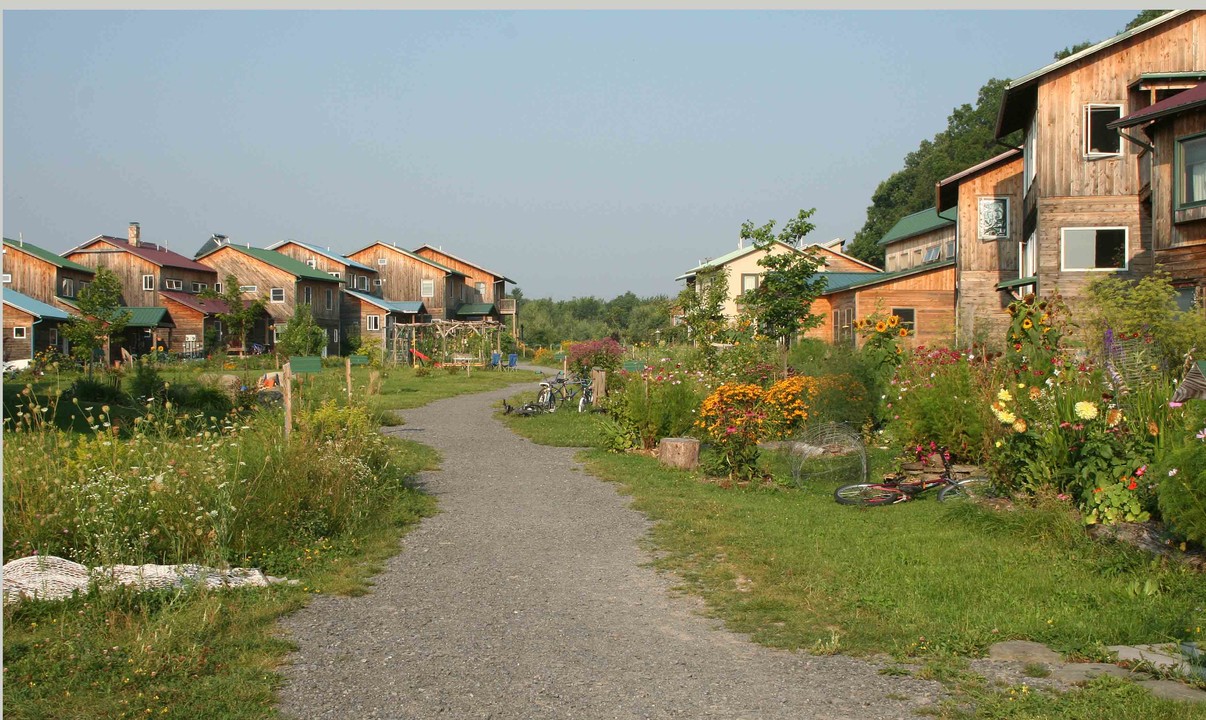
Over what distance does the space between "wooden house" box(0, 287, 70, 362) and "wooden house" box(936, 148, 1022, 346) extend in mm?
38415

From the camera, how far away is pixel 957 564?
7.68m

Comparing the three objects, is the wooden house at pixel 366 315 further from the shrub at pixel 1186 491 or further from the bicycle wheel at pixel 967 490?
the shrub at pixel 1186 491

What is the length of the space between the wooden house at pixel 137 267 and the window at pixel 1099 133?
4749 centimetres

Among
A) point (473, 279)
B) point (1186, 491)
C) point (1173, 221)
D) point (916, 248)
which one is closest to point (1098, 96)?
point (1173, 221)

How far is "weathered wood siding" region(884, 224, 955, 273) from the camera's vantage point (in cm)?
5328

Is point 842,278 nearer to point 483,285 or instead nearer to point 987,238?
point 987,238

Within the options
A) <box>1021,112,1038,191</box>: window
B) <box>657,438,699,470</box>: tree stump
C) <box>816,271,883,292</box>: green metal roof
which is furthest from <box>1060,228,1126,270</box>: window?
<box>816,271,883,292</box>: green metal roof

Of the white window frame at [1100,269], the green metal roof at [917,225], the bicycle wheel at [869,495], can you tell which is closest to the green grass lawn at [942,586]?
the bicycle wheel at [869,495]

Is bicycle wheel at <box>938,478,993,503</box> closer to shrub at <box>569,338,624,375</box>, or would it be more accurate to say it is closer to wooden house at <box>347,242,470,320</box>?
shrub at <box>569,338,624,375</box>

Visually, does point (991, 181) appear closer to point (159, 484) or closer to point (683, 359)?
point (683, 359)

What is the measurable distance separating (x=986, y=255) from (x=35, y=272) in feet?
155

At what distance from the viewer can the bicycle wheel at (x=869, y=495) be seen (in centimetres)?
1070

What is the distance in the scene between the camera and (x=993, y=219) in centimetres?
3139

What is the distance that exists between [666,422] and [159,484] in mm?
9439
